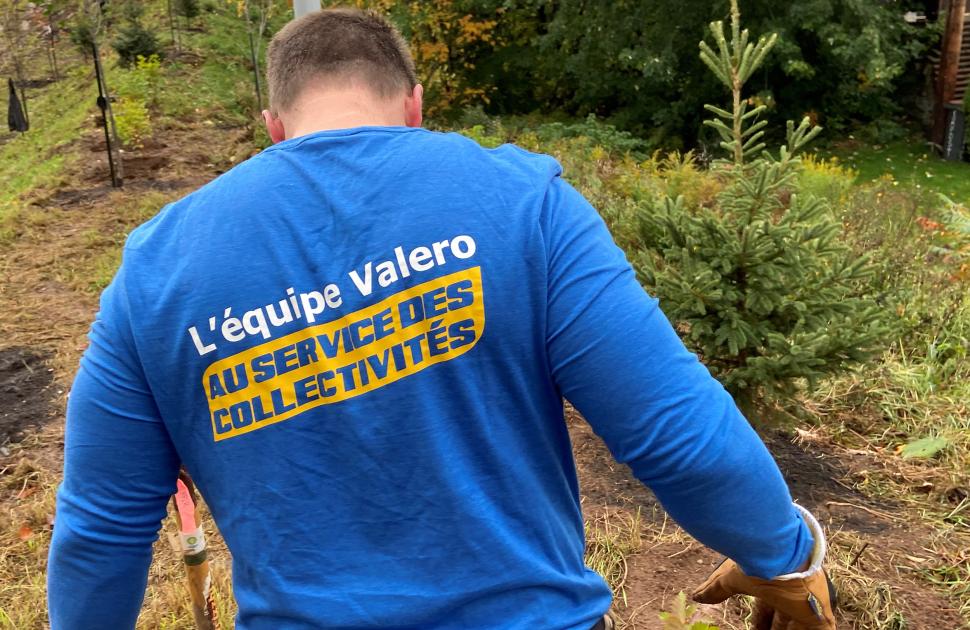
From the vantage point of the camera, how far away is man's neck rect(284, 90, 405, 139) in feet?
4.58

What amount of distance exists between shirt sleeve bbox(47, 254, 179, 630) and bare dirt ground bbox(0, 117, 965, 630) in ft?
7.16

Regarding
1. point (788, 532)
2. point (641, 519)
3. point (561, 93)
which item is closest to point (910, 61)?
point (561, 93)

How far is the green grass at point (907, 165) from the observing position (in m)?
14.7

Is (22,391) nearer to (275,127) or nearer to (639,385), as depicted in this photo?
(275,127)

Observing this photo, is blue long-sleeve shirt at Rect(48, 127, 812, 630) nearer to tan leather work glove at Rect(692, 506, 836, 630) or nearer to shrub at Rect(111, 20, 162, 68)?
tan leather work glove at Rect(692, 506, 836, 630)

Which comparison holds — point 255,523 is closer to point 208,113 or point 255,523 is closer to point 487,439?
point 487,439

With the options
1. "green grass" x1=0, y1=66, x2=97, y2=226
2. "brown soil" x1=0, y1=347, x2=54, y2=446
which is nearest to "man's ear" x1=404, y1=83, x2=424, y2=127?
"brown soil" x1=0, y1=347, x2=54, y2=446

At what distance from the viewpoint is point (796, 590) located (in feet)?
5.07

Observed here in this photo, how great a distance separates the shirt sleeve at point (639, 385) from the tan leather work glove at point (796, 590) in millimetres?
264

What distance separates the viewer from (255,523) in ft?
4.34

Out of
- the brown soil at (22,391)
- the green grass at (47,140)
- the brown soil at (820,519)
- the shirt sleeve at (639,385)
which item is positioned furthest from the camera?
the green grass at (47,140)

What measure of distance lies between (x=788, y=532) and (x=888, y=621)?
83.1 inches

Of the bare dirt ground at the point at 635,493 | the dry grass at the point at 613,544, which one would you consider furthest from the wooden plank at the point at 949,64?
the dry grass at the point at 613,544

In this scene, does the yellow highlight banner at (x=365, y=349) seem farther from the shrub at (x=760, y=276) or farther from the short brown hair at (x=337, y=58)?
the shrub at (x=760, y=276)
